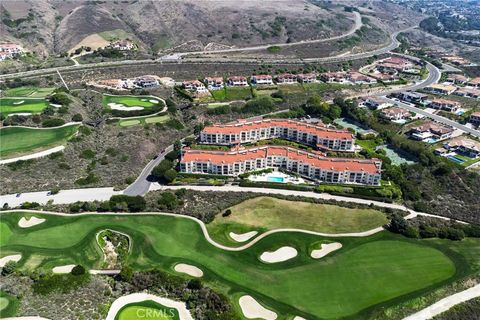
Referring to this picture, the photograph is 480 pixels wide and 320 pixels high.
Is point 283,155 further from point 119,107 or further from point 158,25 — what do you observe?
point 158,25

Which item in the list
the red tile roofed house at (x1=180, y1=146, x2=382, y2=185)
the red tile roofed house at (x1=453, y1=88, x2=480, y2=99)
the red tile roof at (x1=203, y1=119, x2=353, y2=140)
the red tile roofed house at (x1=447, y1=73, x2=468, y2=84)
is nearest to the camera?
the red tile roofed house at (x1=180, y1=146, x2=382, y2=185)

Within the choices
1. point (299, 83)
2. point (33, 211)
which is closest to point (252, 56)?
point (299, 83)

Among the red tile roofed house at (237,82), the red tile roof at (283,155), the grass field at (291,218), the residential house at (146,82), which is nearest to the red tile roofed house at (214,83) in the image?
the red tile roofed house at (237,82)

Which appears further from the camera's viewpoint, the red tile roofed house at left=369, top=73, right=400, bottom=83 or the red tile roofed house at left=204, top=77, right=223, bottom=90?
the red tile roofed house at left=369, top=73, right=400, bottom=83

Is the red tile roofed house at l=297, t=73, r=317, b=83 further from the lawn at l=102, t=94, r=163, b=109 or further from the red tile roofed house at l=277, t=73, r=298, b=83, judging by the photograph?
the lawn at l=102, t=94, r=163, b=109

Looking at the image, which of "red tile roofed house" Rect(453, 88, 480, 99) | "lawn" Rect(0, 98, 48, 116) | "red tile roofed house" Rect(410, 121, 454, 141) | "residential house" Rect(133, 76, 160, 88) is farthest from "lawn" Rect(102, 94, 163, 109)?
"red tile roofed house" Rect(453, 88, 480, 99)

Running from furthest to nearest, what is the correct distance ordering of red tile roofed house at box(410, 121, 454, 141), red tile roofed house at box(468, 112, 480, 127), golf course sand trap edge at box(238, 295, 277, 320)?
red tile roofed house at box(468, 112, 480, 127), red tile roofed house at box(410, 121, 454, 141), golf course sand trap edge at box(238, 295, 277, 320)

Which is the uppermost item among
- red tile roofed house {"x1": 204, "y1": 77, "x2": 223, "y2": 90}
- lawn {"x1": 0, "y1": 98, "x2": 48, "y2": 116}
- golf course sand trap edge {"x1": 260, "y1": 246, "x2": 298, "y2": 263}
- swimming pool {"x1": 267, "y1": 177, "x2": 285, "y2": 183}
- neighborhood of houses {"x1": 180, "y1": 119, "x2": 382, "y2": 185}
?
red tile roofed house {"x1": 204, "y1": 77, "x2": 223, "y2": 90}

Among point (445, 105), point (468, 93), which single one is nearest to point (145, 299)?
point (445, 105)

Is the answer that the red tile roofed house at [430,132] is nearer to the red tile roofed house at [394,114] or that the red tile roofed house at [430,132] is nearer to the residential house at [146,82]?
the red tile roofed house at [394,114]
